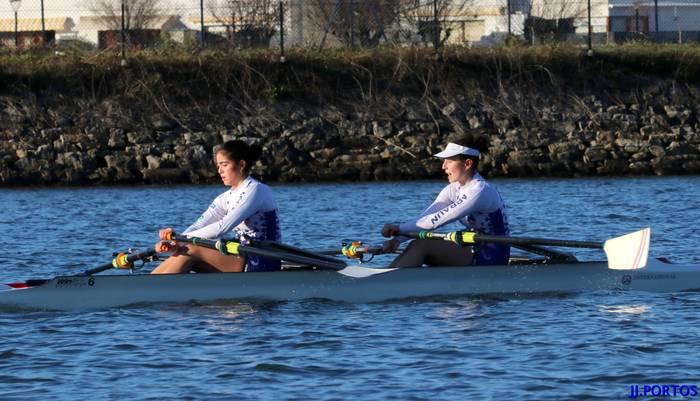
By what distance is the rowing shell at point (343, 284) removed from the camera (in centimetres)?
1109

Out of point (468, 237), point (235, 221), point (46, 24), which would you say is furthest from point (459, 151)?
point (46, 24)

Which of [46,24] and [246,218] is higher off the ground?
[46,24]

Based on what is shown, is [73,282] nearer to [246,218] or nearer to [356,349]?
[246,218]

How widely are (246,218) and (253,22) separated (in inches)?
768

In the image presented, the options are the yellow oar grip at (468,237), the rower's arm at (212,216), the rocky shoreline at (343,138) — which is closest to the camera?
the yellow oar grip at (468,237)

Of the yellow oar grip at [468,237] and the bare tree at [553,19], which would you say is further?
the bare tree at [553,19]

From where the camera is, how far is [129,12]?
3073cm

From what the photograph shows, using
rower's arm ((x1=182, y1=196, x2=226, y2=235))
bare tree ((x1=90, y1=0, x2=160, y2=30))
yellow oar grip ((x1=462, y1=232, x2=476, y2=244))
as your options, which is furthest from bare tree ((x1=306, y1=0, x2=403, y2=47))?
yellow oar grip ((x1=462, y1=232, x2=476, y2=244))

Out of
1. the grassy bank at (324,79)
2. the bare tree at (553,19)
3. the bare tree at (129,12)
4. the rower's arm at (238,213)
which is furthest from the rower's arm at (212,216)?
the bare tree at (553,19)

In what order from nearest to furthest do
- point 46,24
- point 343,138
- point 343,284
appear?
1. point 343,284
2. point 343,138
3. point 46,24

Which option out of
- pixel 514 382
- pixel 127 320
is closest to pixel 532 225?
pixel 127 320

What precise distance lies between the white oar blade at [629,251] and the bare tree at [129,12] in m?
19.3

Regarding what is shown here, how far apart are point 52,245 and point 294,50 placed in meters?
12.5

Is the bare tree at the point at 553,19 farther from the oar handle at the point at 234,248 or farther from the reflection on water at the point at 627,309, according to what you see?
the oar handle at the point at 234,248
